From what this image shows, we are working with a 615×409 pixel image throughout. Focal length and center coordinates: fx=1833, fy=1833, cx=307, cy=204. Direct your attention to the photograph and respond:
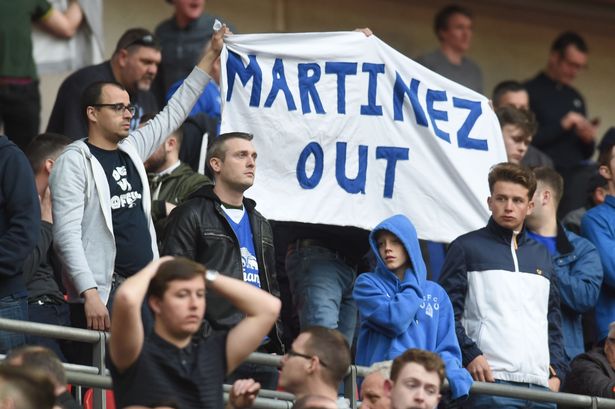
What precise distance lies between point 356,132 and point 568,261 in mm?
1548

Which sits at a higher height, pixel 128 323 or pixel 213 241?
pixel 213 241

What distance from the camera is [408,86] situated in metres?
11.7

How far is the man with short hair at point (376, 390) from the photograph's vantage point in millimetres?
8766

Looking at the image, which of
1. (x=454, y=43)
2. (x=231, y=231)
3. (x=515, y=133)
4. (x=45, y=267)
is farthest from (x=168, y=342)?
(x=454, y=43)

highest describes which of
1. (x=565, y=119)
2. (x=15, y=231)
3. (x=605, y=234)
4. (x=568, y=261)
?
(x=565, y=119)

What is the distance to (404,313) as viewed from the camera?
9906mm

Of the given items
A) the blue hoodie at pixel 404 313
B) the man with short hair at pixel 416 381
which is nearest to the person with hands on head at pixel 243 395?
the man with short hair at pixel 416 381

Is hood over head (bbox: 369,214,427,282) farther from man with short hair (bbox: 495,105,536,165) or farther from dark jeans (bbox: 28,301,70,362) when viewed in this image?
man with short hair (bbox: 495,105,536,165)

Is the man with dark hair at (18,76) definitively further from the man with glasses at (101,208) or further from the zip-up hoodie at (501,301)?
the zip-up hoodie at (501,301)

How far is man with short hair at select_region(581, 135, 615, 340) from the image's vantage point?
11562mm

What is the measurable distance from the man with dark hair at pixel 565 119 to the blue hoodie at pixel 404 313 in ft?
14.8

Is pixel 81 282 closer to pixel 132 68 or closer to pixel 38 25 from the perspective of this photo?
pixel 132 68

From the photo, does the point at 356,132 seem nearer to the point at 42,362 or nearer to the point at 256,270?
the point at 256,270

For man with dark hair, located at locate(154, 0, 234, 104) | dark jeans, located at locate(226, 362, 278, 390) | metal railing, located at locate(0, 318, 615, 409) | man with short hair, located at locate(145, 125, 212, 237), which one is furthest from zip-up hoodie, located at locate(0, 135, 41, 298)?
man with dark hair, located at locate(154, 0, 234, 104)
